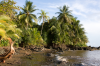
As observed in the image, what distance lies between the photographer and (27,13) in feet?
74.0

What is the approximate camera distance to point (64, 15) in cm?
2664

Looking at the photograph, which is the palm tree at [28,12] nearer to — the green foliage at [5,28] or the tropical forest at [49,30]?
the tropical forest at [49,30]

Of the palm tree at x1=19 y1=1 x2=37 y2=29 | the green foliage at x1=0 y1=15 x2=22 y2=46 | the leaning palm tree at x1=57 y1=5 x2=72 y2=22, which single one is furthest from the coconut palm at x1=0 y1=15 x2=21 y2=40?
the leaning palm tree at x1=57 y1=5 x2=72 y2=22

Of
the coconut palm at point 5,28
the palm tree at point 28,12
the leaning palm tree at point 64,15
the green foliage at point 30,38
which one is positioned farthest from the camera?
the leaning palm tree at point 64,15

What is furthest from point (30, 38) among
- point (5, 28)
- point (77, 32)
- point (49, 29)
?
point (77, 32)

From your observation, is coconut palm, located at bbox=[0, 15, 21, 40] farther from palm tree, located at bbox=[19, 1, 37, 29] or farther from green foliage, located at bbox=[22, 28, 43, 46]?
palm tree, located at bbox=[19, 1, 37, 29]

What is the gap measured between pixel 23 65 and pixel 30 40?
11.7 metres

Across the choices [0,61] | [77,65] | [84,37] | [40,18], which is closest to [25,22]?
[40,18]

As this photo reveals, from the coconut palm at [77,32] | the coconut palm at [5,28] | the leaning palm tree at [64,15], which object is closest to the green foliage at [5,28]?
the coconut palm at [5,28]

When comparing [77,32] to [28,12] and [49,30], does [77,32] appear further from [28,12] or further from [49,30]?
[28,12]

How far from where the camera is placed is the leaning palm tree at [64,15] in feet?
87.5

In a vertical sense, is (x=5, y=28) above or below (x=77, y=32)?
below

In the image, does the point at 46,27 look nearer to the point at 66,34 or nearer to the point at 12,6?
the point at 66,34

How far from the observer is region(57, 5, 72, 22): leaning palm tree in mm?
26672
